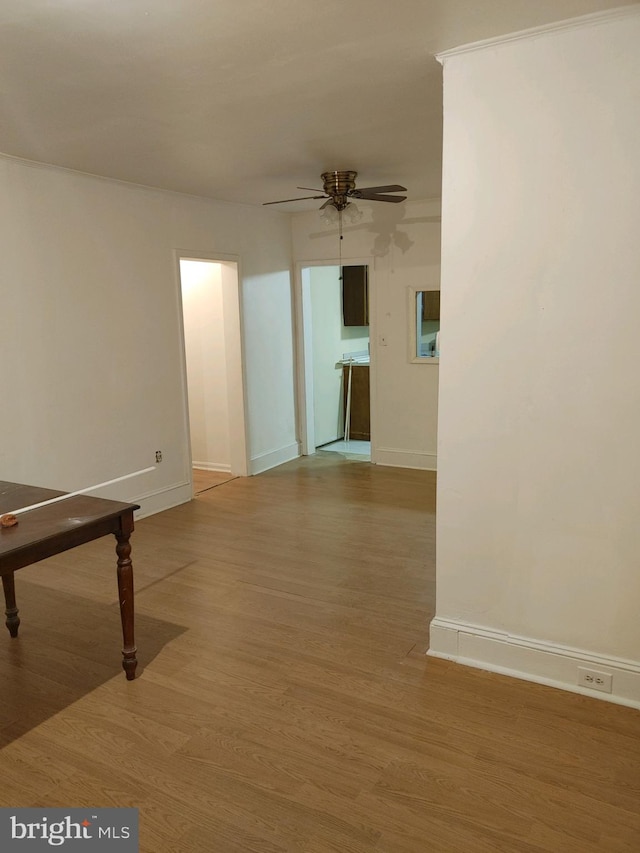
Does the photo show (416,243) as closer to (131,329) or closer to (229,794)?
(131,329)

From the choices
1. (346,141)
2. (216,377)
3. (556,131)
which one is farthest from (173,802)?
(216,377)

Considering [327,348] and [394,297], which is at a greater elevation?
[394,297]

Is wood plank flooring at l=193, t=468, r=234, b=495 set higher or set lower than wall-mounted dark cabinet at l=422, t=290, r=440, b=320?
lower

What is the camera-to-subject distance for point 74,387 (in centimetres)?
442

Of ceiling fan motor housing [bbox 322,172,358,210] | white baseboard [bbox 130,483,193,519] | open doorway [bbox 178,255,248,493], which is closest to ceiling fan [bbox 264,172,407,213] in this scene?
ceiling fan motor housing [bbox 322,172,358,210]

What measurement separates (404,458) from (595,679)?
3883 millimetres

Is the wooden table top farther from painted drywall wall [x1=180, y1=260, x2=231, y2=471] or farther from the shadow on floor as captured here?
painted drywall wall [x1=180, y1=260, x2=231, y2=471]

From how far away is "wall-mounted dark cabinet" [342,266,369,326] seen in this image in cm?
734

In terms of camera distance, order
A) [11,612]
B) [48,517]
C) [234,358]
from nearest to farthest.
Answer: [48,517], [11,612], [234,358]

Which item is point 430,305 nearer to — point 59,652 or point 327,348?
point 327,348

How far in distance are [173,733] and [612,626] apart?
1.75 m

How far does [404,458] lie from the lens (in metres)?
6.38

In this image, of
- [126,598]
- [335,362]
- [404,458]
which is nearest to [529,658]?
[126,598]

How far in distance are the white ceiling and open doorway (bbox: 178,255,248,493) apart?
6.04 ft
